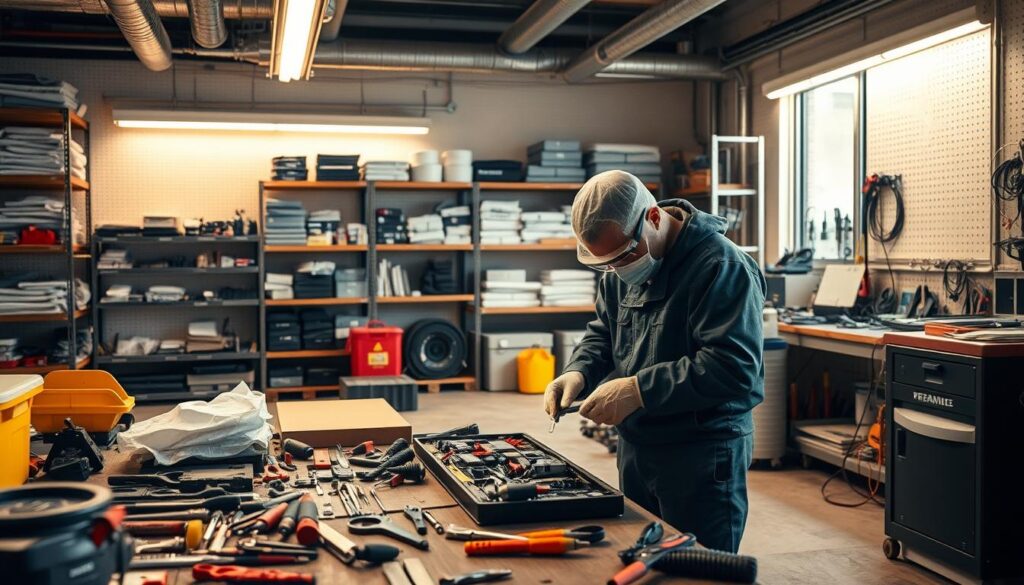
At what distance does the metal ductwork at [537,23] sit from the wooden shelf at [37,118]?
3268 mm

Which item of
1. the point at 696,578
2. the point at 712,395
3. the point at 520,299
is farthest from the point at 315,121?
the point at 696,578

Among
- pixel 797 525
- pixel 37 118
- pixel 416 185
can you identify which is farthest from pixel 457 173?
pixel 797 525

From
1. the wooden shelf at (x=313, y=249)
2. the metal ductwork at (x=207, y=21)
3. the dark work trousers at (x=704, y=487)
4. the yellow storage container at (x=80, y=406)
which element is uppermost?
the metal ductwork at (x=207, y=21)

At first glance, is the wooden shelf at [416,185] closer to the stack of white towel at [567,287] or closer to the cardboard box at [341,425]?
the stack of white towel at [567,287]

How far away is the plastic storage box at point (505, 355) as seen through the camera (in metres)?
8.05

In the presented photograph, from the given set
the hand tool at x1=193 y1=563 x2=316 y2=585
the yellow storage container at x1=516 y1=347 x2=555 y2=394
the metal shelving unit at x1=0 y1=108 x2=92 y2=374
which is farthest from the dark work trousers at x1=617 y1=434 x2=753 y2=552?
the yellow storage container at x1=516 y1=347 x2=555 y2=394

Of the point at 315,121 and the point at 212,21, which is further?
the point at 315,121

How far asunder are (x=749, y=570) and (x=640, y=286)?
3.33 feet

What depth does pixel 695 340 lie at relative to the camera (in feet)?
7.43

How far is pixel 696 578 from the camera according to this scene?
5.10ft

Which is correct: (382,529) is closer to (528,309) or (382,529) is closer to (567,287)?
(528,309)

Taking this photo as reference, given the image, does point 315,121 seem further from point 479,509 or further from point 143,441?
point 479,509

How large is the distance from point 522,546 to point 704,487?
0.73 meters

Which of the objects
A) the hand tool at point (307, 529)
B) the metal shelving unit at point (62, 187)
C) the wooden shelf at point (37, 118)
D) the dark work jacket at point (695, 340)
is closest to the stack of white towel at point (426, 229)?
the metal shelving unit at point (62, 187)
